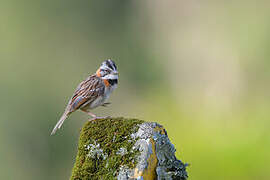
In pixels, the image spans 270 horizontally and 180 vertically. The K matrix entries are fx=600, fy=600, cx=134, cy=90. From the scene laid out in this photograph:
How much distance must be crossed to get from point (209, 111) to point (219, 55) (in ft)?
27.4

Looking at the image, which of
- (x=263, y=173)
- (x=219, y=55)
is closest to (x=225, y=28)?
(x=219, y=55)

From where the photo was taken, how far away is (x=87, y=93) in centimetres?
739

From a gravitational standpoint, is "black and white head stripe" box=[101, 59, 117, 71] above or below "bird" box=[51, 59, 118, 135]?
above

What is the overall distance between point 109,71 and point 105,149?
97.6 inches

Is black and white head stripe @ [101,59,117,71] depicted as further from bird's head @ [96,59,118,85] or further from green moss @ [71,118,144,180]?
green moss @ [71,118,144,180]

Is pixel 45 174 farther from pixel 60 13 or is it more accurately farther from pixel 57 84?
Answer: pixel 60 13

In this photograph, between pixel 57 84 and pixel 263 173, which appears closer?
pixel 263 173

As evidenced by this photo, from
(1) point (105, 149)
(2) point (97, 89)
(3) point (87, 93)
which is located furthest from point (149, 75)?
(1) point (105, 149)

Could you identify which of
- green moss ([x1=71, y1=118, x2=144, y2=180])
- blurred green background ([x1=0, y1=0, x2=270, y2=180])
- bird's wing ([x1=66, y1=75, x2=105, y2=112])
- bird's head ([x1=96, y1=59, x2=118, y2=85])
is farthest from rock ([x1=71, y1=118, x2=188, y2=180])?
blurred green background ([x1=0, y1=0, x2=270, y2=180])

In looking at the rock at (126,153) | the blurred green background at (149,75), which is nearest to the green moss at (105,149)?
the rock at (126,153)

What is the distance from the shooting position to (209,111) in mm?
25828

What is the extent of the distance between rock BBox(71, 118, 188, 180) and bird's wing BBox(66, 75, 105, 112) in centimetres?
204

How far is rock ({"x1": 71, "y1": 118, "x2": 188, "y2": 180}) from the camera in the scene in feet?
16.4

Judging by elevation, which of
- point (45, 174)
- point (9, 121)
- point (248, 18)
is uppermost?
point (248, 18)
